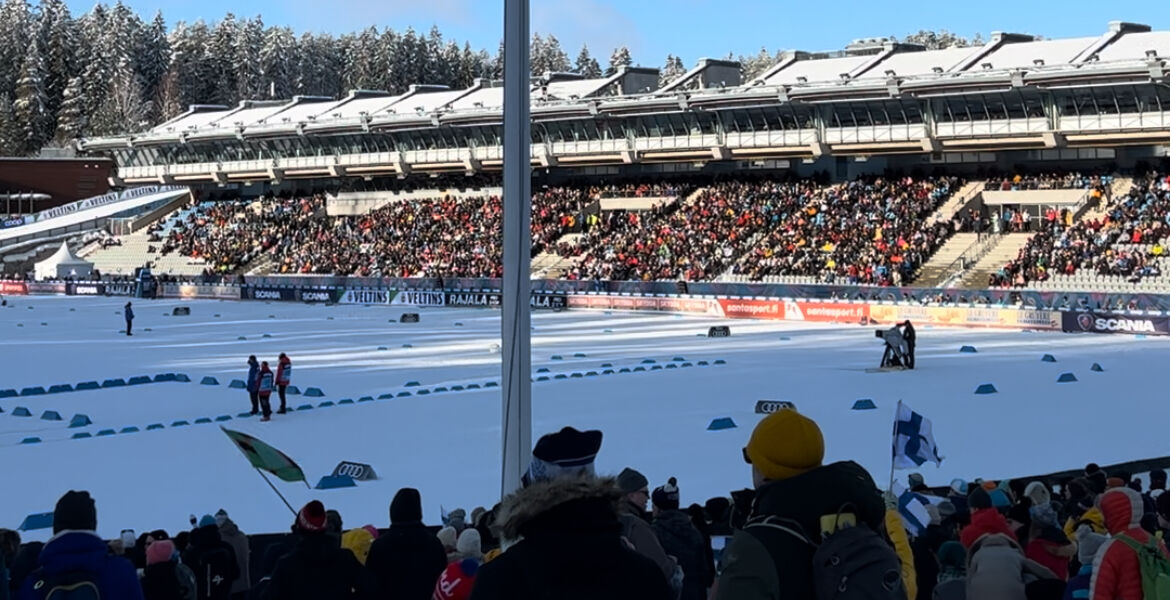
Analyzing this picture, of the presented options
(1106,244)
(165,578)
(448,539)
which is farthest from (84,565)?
(1106,244)

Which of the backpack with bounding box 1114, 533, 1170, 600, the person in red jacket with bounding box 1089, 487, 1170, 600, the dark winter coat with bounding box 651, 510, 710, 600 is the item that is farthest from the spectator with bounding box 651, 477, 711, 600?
the backpack with bounding box 1114, 533, 1170, 600

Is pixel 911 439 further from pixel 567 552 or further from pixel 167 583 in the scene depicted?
pixel 567 552

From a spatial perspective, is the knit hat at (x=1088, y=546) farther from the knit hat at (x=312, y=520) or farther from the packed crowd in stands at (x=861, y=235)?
the packed crowd in stands at (x=861, y=235)

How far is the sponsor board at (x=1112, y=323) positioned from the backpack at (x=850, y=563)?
40056 millimetres

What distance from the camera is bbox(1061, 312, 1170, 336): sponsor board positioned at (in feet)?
136

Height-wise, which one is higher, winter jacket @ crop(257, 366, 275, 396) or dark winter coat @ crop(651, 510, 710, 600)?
dark winter coat @ crop(651, 510, 710, 600)

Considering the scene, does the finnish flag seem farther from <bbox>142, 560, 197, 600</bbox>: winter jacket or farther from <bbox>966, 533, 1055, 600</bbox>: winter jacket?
<bbox>966, 533, 1055, 600</bbox>: winter jacket

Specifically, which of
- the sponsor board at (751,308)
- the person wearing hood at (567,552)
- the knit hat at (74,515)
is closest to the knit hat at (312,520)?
the knit hat at (74,515)

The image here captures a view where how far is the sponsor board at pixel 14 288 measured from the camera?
81000 millimetres

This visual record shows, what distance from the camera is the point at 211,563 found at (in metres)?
9.49

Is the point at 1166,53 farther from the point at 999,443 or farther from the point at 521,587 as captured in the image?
the point at 521,587

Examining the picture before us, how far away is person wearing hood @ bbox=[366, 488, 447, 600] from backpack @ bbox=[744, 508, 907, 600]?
10.0 ft

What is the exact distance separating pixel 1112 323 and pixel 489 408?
2330 centimetres

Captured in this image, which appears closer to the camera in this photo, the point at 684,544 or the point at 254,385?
the point at 684,544
